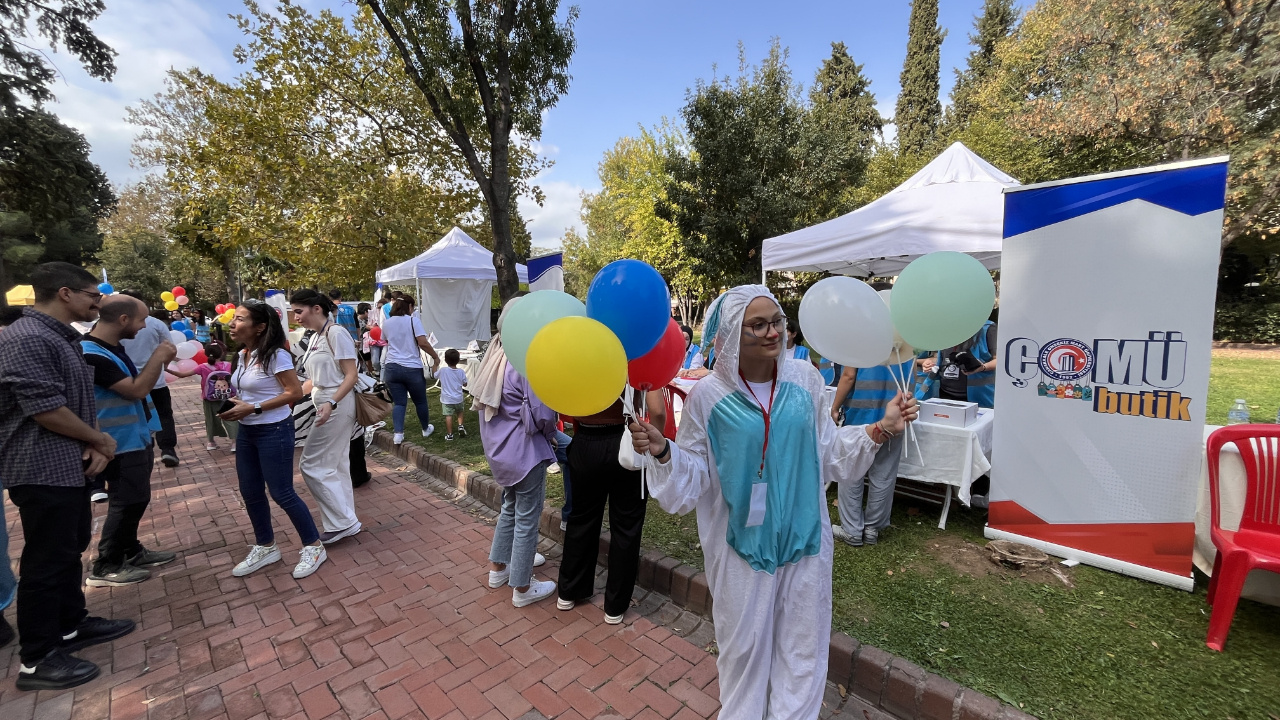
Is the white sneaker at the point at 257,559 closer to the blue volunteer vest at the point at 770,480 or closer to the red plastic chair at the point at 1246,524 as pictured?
the blue volunteer vest at the point at 770,480

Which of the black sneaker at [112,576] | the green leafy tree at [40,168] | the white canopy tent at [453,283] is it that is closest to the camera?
the black sneaker at [112,576]

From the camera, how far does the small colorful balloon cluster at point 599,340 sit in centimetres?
167

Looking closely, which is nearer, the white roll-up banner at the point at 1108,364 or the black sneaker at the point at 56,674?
the black sneaker at the point at 56,674

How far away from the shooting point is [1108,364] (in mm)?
3105

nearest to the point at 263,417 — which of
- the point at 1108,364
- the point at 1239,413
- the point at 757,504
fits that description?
the point at 757,504

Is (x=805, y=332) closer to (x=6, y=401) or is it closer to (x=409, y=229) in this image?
(x=6, y=401)

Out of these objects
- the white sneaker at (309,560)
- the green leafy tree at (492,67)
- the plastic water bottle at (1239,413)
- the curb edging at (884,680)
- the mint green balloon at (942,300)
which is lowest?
the white sneaker at (309,560)

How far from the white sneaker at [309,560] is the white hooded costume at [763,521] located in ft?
9.80

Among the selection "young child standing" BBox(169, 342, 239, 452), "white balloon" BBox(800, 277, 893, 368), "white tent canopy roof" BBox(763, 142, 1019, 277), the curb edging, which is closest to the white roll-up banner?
"white tent canopy roof" BBox(763, 142, 1019, 277)

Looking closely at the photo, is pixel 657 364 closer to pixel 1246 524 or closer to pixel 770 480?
pixel 770 480

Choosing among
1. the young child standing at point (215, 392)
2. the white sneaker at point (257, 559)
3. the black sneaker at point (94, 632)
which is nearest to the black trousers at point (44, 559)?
the black sneaker at point (94, 632)

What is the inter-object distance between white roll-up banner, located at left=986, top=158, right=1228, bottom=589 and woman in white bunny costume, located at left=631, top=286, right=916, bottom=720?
2.28 m

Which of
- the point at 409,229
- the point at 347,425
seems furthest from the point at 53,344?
the point at 409,229

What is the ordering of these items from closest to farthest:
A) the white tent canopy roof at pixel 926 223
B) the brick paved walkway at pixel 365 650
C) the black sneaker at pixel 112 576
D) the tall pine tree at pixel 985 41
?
1. the brick paved walkway at pixel 365 650
2. the black sneaker at pixel 112 576
3. the white tent canopy roof at pixel 926 223
4. the tall pine tree at pixel 985 41
